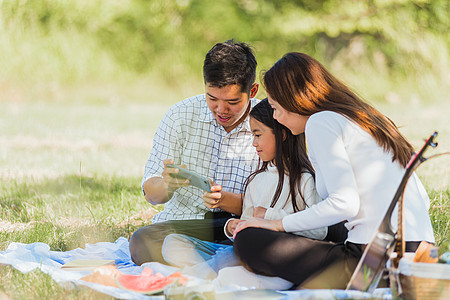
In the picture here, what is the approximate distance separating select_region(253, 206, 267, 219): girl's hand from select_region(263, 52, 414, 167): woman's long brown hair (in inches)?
21.7

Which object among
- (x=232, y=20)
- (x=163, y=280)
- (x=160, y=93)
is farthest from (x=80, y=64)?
(x=163, y=280)

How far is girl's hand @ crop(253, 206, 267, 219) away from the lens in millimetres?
2918

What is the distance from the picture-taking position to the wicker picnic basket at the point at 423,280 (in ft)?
7.08

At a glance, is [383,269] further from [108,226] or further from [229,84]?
[108,226]

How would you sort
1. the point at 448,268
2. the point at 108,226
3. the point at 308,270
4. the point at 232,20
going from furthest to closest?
the point at 232,20 → the point at 108,226 → the point at 308,270 → the point at 448,268

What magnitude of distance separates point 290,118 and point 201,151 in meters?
0.86

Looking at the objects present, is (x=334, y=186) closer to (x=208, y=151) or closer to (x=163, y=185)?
(x=163, y=185)

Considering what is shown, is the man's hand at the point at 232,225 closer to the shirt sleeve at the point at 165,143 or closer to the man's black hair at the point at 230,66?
the shirt sleeve at the point at 165,143

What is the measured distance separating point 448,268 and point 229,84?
1436 millimetres

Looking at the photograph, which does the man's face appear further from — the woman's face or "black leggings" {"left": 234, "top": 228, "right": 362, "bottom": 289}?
"black leggings" {"left": 234, "top": 228, "right": 362, "bottom": 289}

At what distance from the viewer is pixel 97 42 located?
1627 cm

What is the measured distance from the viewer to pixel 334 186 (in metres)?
2.40

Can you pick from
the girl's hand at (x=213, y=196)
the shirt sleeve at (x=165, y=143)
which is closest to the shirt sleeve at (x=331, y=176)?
the girl's hand at (x=213, y=196)

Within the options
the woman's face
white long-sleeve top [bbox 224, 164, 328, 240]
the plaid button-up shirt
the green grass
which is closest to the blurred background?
the green grass
